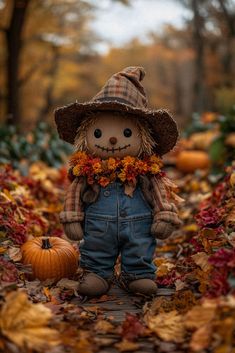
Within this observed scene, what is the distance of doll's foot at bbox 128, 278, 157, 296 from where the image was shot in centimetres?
302

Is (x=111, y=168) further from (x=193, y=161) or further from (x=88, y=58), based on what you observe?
(x=88, y=58)

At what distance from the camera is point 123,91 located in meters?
3.12

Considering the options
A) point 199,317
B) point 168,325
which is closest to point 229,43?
point 168,325

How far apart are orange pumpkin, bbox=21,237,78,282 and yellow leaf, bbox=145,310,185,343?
0.96 metres

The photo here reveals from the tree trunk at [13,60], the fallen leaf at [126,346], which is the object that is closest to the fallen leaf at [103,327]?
the fallen leaf at [126,346]

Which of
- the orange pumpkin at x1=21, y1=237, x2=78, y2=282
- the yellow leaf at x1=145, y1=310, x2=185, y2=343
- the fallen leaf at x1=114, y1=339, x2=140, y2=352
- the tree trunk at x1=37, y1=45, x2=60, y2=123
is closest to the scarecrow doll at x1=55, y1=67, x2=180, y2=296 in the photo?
the orange pumpkin at x1=21, y1=237, x2=78, y2=282

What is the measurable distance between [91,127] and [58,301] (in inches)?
42.7

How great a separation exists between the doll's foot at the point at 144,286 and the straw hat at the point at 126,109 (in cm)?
87

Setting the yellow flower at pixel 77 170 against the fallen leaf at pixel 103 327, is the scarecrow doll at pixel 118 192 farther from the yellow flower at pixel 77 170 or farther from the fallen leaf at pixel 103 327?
the fallen leaf at pixel 103 327

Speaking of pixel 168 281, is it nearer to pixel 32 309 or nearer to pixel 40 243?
pixel 40 243

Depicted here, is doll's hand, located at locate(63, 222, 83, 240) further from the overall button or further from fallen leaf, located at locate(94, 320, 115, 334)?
fallen leaf, located at locate(94, 320, 115, 334)

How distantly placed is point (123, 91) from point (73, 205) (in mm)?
777

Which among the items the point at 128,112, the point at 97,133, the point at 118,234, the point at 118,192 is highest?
the point at 128,112

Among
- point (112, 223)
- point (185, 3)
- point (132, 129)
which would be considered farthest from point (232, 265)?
point (185, 3)
